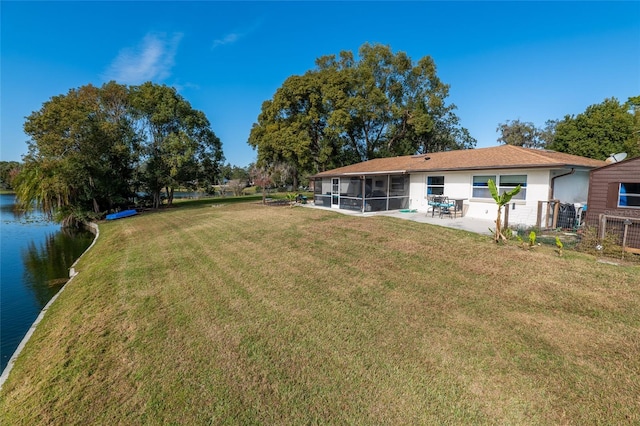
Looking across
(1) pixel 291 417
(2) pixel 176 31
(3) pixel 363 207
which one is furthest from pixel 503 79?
(1) pixel 291 417

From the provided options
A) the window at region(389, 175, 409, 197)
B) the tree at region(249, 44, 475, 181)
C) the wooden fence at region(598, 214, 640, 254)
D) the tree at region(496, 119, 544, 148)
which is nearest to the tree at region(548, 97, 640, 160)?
the tree at region(249, 44, 475, 181)

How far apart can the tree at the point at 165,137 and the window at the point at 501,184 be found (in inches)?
917

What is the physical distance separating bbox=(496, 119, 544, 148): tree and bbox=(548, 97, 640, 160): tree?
12478mm

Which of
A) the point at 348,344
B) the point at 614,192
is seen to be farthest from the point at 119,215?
the point at 614,192

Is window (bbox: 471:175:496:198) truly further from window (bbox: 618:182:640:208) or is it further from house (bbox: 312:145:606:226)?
window (bbox: 618:182:640:208)

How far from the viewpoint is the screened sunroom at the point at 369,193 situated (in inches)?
642

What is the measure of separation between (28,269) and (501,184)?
20.1 metres

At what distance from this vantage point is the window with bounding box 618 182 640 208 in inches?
338

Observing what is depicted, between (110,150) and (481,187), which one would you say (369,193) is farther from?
(110,150)

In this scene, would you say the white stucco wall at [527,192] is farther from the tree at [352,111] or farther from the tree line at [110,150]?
the tree line at [110,150]

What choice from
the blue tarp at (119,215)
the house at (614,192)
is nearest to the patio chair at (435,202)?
the house at (614,192)

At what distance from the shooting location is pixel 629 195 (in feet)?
28.5

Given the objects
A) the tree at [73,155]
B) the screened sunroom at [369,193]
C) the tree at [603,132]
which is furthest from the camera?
the tree at [603,132]

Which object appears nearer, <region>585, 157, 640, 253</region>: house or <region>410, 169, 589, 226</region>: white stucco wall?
<region>585, 157, 640, 253</region>: house
